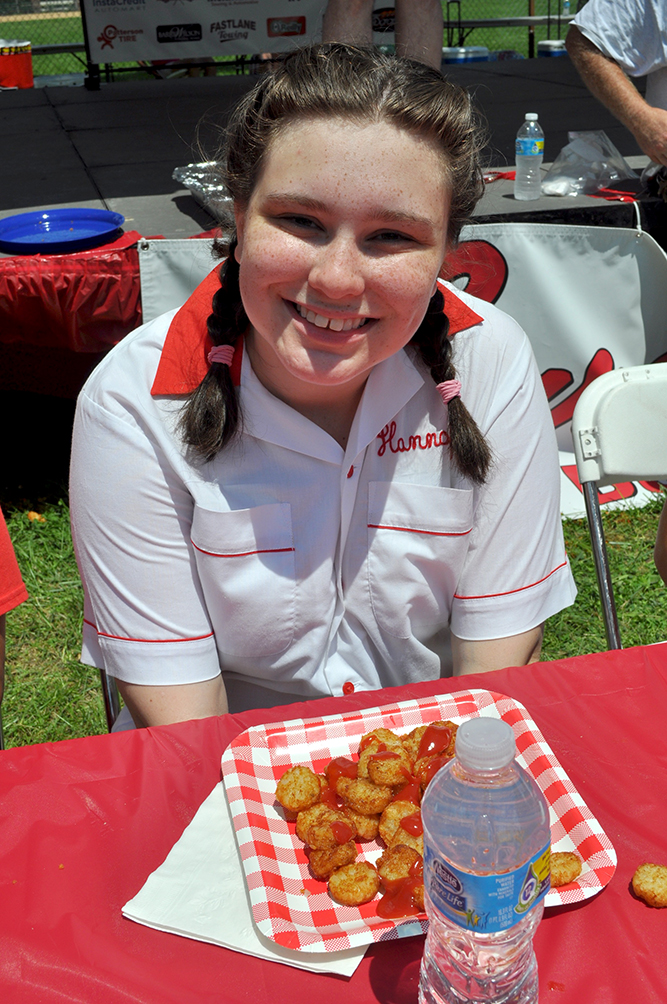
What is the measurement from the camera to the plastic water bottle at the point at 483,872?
85 centimetres

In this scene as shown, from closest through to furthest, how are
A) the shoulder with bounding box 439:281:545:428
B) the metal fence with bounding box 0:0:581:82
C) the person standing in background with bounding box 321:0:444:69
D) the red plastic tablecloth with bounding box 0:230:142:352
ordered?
the shoulder with bounding box 439:281:545:428
the red plastic tablecloth with bounding box 0:230:142:352
the person standing in background with bounding box 321:0:444:69
the metal fence with bounding box 0:0:581:82

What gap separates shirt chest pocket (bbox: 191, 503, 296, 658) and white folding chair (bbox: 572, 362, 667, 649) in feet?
2.76

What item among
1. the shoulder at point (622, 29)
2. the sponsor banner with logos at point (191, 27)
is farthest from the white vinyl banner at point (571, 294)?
→ the sponsor banner with logos at point (191, 27)

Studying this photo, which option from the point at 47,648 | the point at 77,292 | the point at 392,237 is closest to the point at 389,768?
the point at 392,237

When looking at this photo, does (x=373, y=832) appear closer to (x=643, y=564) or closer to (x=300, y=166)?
(x=300, y=166)

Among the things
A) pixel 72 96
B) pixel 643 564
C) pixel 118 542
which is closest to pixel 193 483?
pixel 118 542

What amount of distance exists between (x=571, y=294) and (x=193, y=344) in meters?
2.36

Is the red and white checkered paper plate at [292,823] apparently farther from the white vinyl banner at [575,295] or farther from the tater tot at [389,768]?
the white vinyl banner at [575,295]

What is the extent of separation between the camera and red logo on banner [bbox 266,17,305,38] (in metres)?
7.29

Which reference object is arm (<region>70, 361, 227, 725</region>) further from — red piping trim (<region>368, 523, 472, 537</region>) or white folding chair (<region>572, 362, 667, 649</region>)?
white folding chair (<region>572, 362, 667, 649</region>)

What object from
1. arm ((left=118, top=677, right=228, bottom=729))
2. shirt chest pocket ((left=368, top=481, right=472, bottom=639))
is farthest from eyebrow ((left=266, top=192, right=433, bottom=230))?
arm ((left=118, top=677, right=228, bottom=729))

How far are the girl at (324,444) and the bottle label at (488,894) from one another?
77cm

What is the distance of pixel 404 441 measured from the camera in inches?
65.5

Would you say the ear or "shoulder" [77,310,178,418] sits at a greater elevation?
the ear
